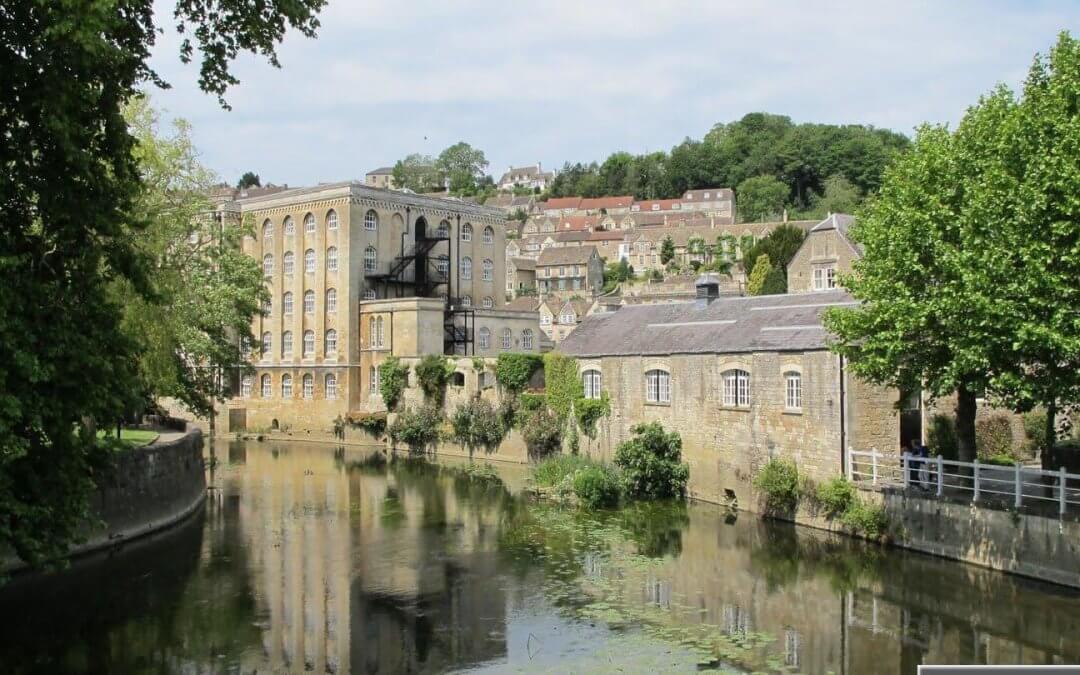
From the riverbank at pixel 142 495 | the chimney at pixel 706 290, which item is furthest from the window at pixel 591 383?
the riverbank at pixel 142 495

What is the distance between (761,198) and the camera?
14150cm

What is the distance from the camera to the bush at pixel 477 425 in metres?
40.8

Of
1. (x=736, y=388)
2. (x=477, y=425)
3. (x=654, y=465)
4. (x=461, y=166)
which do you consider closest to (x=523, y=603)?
(x=654, y=465)

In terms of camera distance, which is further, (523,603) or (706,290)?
(706,290)

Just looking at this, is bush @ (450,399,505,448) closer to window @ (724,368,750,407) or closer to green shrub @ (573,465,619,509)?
green shrub @ (573,465,619,509)

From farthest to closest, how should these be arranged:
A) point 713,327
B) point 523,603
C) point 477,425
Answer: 1. point 477,425
2. point 713,327
3. point 523,603

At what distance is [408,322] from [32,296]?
3700cm

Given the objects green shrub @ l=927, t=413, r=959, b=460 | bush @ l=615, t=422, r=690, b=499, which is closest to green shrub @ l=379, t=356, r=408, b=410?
bush @ l=615, t=422, r=690, b=499

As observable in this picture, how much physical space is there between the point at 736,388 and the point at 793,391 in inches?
92.0

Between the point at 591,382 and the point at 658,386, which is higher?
the point at 591,382

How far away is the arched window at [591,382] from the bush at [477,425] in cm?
678

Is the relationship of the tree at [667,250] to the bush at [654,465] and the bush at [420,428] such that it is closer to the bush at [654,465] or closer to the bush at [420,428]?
the bush at [420,428]

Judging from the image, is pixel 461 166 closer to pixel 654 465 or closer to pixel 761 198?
pixel 761 198

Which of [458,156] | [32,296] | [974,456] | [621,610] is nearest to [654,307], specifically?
[974,456]
